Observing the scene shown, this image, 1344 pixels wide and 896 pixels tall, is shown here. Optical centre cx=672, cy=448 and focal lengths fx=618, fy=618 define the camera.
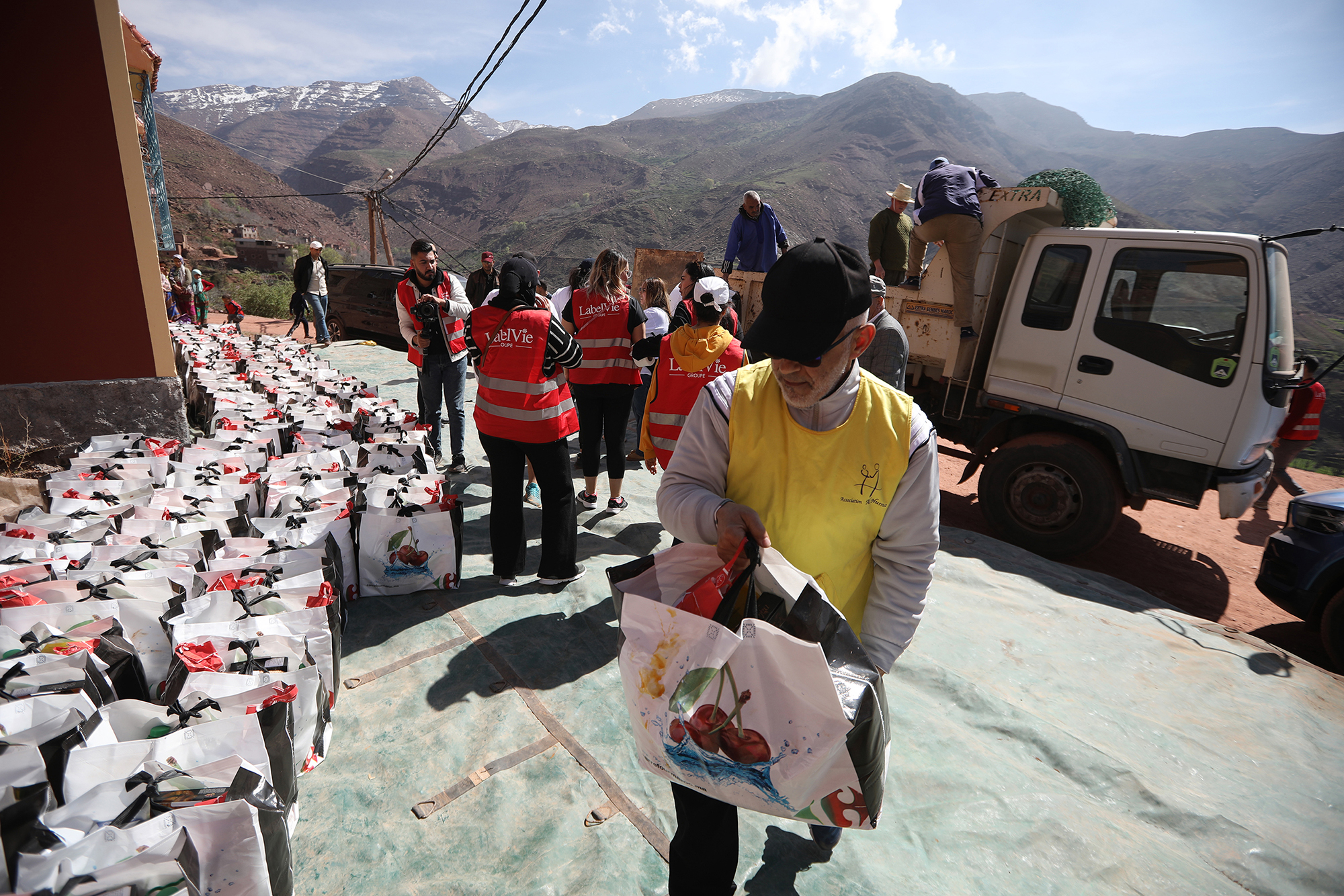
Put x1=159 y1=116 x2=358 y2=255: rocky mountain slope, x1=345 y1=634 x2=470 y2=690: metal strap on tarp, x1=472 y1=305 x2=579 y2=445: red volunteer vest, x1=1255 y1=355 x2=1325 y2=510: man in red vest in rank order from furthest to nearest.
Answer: x1=159 y1=116 x2=358 y2=255: rocky mountain slope → x1=1255 y1=355 x2=1325 y2=510: man in red vest → x1=472 y1=305 x2=579 y2=445: red volunteer vest → x1=345 y1=634 x2=470 y2=690: metal strap on tarp

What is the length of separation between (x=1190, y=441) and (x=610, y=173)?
106 meters

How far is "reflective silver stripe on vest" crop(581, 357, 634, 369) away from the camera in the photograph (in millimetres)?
4445

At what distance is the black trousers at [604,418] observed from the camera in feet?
15.1

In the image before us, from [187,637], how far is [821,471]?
2.21 meters

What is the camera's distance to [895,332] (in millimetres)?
3586

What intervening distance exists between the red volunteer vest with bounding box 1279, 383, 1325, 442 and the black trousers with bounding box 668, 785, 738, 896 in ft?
24.8

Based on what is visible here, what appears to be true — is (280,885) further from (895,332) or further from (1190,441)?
(1190,441)

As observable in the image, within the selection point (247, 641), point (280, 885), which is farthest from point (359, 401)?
point (280, 885)

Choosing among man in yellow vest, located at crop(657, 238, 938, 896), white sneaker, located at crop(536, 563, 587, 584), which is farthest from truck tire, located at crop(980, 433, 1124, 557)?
man in yellow vest, located at crop(657, 238, 938, 896)

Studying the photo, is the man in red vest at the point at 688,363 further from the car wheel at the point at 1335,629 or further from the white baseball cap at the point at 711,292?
the car wheel at the point at 1335,629

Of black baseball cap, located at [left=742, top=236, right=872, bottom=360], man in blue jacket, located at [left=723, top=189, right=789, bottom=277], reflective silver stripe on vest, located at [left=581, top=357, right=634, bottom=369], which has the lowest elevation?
reflective silver stripe on vest, located at [left=581, top=357, right=634, bottom=369]

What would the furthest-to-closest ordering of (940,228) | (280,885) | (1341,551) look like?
(940,228)
(1341,551)
(280,885)

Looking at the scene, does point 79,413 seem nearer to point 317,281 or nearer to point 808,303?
point 808,303

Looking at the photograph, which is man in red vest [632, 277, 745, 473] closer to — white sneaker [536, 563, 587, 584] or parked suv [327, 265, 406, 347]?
white sneaker [536, 563, 587, 584]
